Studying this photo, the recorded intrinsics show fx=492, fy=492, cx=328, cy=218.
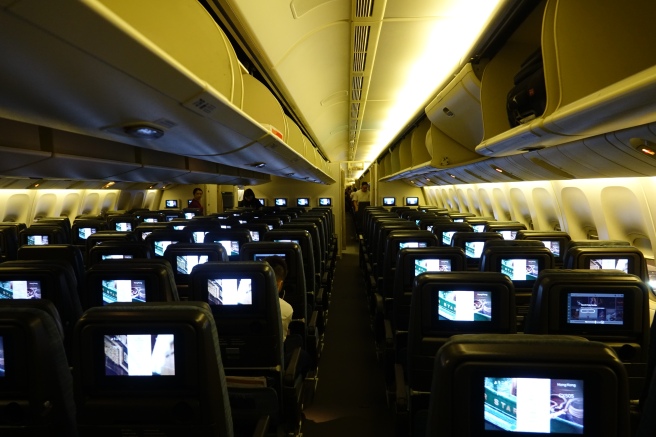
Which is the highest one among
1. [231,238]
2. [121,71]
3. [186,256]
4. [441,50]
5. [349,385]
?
[441,50]

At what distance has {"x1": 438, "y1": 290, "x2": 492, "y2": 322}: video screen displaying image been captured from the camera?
10.5 feet

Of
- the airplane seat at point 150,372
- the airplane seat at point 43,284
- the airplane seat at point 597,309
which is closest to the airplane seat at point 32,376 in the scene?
the airplane seat at point 150,372

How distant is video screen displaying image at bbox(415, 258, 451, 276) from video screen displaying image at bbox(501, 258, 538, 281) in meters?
0.62

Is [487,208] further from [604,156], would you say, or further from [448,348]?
[448,348]

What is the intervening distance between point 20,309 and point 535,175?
787 cm

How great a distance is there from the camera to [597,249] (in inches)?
179

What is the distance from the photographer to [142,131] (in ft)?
12.1

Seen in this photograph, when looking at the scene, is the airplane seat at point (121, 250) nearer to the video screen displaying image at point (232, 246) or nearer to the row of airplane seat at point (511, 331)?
the video screen displaying image at point (232, 246)

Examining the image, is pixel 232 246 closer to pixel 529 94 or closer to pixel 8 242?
pixel 529 94

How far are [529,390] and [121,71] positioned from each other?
2.03 metres

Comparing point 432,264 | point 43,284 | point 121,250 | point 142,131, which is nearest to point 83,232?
point 121,250

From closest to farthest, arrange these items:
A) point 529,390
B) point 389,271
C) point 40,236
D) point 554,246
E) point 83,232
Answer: point 529,390
point 389,271
point 554,246
point 40,236
point 83,232

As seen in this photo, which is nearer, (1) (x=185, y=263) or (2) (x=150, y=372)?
(2) (x=150, y=372)

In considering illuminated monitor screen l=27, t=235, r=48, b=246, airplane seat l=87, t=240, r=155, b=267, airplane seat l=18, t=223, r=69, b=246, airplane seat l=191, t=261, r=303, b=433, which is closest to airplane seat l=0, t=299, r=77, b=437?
airplane seat l=191, t=261, r=303, b=433
